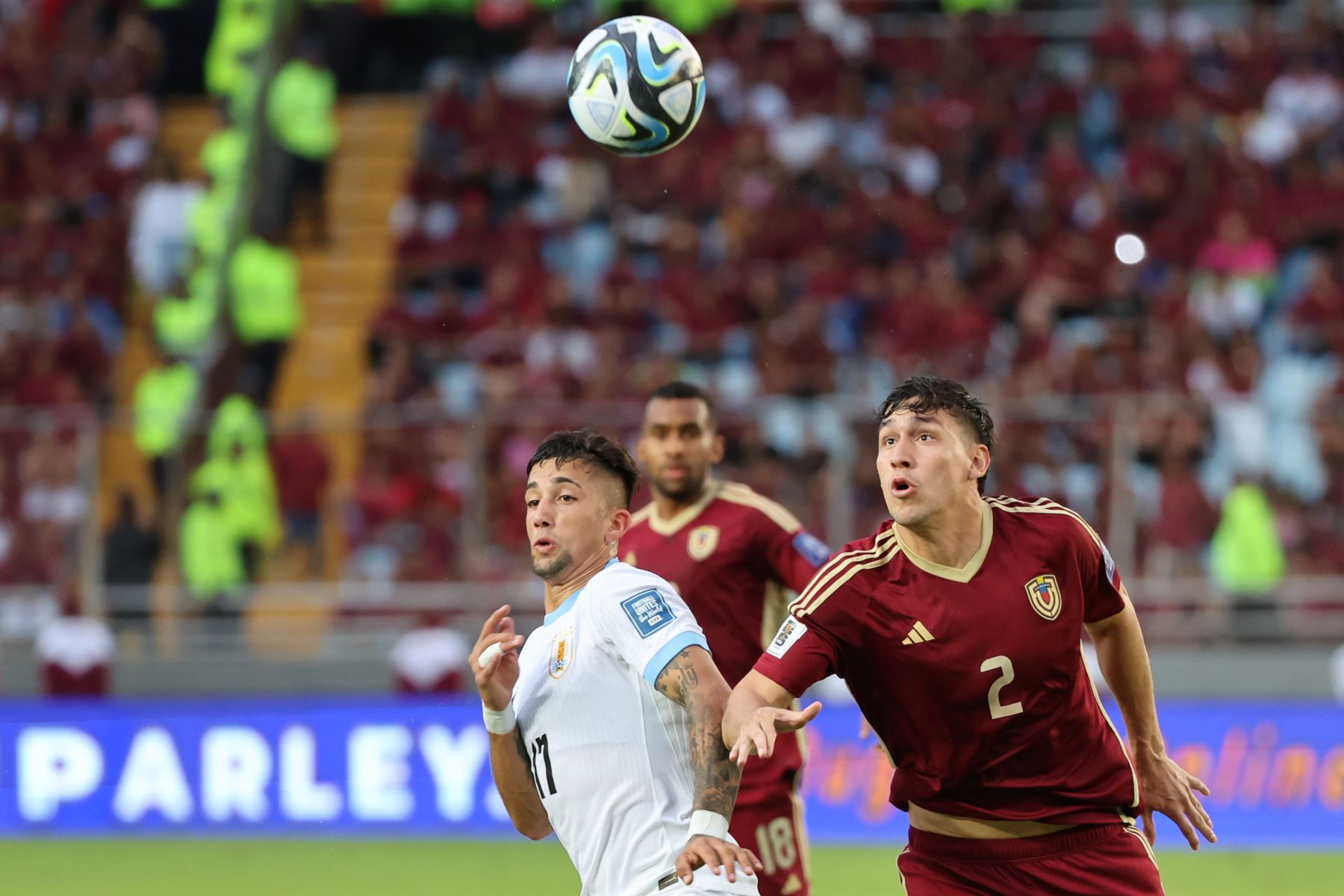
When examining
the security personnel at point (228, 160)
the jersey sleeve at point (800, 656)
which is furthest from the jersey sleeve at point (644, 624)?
the security personnel at point (228, 160)

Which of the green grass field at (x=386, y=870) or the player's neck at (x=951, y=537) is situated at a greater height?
the player's neck at (x=951, y=537)

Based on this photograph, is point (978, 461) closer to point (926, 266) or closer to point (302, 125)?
point (926, 266)

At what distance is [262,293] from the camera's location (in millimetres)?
17891

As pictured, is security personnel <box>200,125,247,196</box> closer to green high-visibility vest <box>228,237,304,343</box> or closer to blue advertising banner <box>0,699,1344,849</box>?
green high-visibility vest <box>228,237,304,343</box>

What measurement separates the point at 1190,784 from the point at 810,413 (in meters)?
8.52

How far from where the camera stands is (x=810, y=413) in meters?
13.9

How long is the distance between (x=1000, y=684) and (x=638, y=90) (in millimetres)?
2949

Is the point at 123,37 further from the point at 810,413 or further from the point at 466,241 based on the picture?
the point at 810,413

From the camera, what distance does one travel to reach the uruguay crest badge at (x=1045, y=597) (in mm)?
5129

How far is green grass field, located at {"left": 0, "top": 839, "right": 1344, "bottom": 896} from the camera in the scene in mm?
10852

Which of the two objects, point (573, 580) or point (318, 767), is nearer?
point (573, 580)

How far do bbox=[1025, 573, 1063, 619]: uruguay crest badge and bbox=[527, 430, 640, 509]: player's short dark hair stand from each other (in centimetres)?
114

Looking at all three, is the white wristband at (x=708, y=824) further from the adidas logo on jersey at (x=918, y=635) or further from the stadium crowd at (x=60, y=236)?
the stadium crowd at (x=60, y=236)

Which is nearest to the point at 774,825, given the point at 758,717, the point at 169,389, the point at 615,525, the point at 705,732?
the point at 615,525
